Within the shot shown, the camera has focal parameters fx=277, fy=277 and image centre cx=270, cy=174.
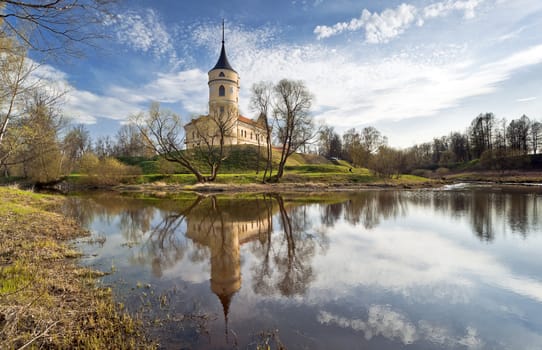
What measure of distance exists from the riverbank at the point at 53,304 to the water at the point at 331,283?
1.36 ft

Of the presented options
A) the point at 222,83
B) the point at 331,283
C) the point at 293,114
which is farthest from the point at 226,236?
the point at 222,83

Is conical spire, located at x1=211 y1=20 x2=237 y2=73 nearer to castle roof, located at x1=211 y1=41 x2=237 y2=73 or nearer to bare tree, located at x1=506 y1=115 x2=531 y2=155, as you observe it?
castle roof, located at x1=211 y1=41 x2=237 y2=73

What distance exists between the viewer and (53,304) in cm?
445

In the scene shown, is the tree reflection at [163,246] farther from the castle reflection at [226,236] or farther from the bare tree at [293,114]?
the bare tree at [293,114]

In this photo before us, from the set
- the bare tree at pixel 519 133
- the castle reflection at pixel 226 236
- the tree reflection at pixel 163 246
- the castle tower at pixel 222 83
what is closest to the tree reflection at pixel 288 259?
the castle reflection at pixel 226 236

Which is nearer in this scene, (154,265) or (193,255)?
(154,265)

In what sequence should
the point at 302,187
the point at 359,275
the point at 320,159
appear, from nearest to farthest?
the point at 359,275 → the point at 302,187 → the point at 320,159

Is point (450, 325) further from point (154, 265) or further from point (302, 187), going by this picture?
point (302, 187)

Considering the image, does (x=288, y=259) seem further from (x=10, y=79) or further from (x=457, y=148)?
(x=457, y=148)

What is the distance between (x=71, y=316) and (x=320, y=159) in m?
60.5

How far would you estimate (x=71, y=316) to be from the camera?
13.6ft

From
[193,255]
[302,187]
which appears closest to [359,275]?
[193,255]

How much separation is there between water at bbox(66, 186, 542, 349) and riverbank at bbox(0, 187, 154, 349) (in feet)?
1.36

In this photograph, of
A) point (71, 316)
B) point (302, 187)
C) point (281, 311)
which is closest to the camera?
point (71, 316)
